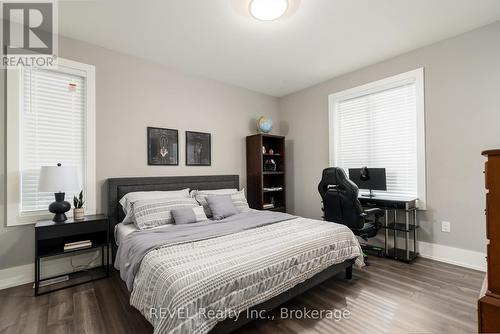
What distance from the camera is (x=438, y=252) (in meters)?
2.96

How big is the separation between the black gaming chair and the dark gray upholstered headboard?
5.66 feet

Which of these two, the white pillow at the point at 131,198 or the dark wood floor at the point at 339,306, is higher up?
the white pillow at the point at 131,198

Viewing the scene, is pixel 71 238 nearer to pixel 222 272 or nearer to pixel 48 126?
pixel 48 126

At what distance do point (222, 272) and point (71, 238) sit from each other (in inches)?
88.1

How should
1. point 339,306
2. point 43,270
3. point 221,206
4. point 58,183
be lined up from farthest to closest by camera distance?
point 221,206, point 43,270, point 58,183, point 339,306

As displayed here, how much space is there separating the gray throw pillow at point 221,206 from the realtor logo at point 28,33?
2462mm

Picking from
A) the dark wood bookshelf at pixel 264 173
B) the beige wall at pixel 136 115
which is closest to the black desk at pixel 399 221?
the dark wood bookshelf at pixel 264 173

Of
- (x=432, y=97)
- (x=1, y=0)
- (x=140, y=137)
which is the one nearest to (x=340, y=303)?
(x=432, y=97)

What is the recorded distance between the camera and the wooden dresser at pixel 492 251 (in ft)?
3.63

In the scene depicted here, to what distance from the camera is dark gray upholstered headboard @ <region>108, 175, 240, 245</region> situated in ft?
9.54

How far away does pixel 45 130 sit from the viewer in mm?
2631

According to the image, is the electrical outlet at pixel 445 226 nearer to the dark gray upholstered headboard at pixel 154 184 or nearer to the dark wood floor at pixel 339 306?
the dark wood floor at pixel 339 306

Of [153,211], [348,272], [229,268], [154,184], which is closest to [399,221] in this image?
[348,272]

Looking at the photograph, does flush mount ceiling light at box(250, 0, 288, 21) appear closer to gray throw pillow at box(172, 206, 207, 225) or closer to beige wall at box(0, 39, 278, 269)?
beige wall at box(0, 39, 278, 269)
